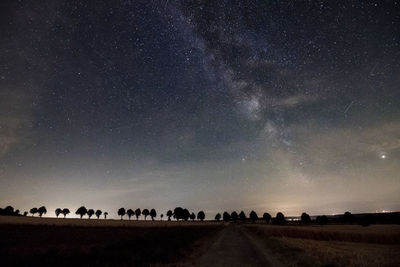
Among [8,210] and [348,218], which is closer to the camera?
[348,218]

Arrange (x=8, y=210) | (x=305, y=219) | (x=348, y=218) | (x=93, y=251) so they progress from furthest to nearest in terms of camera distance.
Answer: (x=8, y=210) → (x=305, y=219) → (x=348, y=218) → (x=93, y=251)

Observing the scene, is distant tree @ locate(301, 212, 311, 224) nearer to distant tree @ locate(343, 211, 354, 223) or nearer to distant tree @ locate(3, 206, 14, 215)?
distant tree @ locate(343, 211, 354, 223)

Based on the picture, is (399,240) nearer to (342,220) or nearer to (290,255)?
(290,255)

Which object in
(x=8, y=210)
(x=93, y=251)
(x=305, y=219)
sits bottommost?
(x=93, y=251)

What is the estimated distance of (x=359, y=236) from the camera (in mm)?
42562

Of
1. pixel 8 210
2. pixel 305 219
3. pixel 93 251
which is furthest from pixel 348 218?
pixel 8 210

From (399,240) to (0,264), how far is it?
1791 inches

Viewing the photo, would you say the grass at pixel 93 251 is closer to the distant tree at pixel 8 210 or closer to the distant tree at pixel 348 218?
the distant tree at pixel 348 218

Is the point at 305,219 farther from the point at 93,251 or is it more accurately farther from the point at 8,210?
the point at 8,210

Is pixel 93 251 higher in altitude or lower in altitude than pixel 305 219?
lower

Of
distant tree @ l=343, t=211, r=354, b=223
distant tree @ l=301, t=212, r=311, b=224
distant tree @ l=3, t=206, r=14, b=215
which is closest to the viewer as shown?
distant tree @ l=343, t=211, r=354, b=223

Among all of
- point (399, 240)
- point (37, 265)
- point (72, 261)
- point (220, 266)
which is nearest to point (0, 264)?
point (37, 265)

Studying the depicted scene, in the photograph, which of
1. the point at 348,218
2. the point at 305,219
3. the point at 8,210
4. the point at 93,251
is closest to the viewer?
the point at 93,251

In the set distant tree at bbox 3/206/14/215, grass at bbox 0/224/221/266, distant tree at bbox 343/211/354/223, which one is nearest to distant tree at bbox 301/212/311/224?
distant tree at bbox 343/211/354/223
